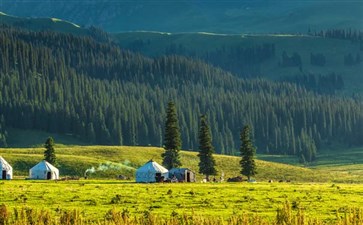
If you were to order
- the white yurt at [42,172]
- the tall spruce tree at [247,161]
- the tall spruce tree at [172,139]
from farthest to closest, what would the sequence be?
the tall spruce tree at [172,139]
the tall spruce tree at [247,161]
the white yurt at [42,172]

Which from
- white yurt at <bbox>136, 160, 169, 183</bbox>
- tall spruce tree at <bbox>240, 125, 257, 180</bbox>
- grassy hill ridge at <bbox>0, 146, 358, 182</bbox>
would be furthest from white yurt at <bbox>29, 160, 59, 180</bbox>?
tall spruce tree at <bbox>240, 125, 257, 180</bbox>

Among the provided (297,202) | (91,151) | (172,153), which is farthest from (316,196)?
(91,151)

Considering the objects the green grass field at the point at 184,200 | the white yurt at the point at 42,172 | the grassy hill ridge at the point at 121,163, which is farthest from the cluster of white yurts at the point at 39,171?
the green grass field at the point at 184,200

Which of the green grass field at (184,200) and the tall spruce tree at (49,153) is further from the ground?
the tall spruce tree at (49,153)

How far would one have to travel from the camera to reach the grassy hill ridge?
140m

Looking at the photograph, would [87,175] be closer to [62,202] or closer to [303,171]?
[303,171]

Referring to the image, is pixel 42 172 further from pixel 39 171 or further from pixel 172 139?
pixel 172 139

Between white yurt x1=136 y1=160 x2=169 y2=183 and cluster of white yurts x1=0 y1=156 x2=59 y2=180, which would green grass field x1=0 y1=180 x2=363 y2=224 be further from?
cluster of white yurts x1=0 y1=156 x2=59 y2=180

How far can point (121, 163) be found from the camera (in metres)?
153

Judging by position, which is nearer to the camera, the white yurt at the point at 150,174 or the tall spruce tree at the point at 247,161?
the white yurt at the point at 150,174

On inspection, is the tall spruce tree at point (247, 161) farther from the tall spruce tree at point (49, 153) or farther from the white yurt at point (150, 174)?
the tall spruce tree at point (49, 153)

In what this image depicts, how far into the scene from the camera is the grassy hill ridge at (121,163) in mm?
140500

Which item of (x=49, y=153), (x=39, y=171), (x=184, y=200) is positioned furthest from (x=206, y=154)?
(x=184, y=200)

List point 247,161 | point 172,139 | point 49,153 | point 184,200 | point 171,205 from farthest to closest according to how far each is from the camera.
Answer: point 49,153, point 172,139, point 247,161, point 184,200, point 171,205
